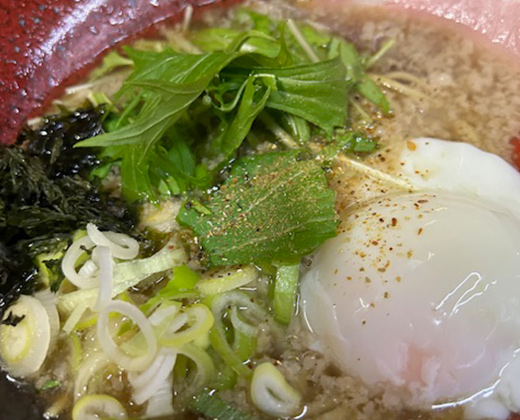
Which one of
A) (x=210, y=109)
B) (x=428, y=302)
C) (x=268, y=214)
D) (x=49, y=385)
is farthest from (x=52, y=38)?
(x=428, y=302)

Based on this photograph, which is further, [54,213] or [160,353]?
[54,213]

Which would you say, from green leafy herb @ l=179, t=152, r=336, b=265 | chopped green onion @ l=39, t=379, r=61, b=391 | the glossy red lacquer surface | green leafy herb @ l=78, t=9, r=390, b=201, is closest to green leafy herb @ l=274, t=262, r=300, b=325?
green leafy herb @ l=179, t=152, r=336, b=265

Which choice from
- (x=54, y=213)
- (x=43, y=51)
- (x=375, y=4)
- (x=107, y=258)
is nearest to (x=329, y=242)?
(x=107, y=258)

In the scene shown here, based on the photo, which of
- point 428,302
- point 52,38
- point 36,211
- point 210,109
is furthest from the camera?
point 52,38

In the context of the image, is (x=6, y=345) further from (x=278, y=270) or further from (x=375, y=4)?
(x=375, y=4)

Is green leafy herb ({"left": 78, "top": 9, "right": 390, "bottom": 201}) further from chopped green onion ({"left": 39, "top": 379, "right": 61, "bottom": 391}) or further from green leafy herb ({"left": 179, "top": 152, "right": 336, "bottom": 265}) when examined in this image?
chopped green onion ({"left": 39, "top": 379, "right": 61, "bottom": 391})

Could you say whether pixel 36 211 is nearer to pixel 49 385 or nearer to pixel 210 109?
pixel 49 385

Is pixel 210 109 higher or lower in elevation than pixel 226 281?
higher
